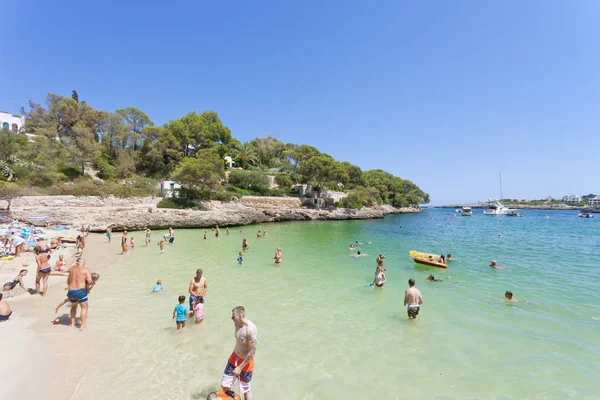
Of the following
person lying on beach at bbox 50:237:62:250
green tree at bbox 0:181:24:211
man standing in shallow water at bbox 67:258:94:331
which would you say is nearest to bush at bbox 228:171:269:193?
green tree at bbox 0:181:24:211

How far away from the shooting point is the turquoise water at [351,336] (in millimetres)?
5277

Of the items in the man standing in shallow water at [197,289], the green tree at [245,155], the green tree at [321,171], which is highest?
the green tree at [245,155]

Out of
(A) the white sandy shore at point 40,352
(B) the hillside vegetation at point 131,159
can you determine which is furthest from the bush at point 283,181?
(A) the white sandy shore at point 40,352

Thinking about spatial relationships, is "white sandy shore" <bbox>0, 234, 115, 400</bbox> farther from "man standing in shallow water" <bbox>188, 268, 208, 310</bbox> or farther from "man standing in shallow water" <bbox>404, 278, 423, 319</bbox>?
"man standing in shallow water" <bbox>404, 278, 423, 319</bbox>

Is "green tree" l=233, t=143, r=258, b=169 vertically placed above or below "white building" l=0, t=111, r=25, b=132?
below

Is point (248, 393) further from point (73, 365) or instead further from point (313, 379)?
point (73, 365)

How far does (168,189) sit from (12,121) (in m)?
34.1

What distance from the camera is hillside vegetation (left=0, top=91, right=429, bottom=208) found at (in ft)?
106

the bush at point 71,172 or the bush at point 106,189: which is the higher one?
the bush at point 71,172

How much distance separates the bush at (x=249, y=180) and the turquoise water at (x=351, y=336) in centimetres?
3547

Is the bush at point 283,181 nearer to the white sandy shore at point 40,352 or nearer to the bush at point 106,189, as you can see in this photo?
the bush at point 106,189

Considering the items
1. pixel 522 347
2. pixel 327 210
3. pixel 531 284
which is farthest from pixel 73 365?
pixel 327 210

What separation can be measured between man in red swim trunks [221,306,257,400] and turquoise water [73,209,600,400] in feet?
3.35

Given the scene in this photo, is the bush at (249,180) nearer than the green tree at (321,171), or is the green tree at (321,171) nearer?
the bush at (249,180)
